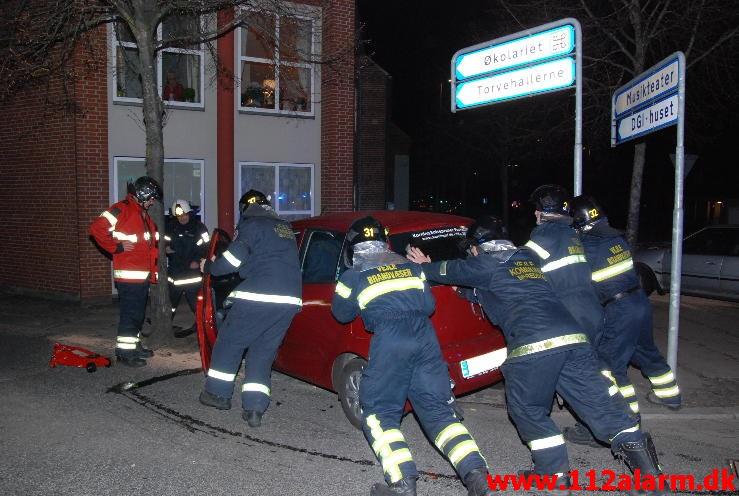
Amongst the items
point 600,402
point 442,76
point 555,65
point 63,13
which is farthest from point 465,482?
point 442,76

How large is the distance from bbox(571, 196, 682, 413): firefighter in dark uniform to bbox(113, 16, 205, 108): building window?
27.5ft

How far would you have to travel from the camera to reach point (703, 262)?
11867 mm

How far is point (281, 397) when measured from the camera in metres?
6.25

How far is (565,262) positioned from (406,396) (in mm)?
1645

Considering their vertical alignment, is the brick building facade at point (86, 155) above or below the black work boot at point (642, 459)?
above

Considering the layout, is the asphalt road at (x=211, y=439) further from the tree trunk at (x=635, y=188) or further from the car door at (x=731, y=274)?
the tree trunk at (x=635, y=188)

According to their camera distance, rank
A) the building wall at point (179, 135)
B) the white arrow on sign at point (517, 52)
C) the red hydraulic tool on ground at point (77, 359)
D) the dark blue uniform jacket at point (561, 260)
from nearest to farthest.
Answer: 1. the dark blue uniform jacket at point (561, 260)
2. the white arrow on sign at point (517, 52)
3. the red hydraulic tool on ground at point (77, 359)
4. the building wall at point (179, 135)

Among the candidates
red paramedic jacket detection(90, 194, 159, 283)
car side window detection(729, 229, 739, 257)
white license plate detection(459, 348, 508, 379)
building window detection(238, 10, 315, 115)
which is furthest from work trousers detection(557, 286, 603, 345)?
building window detection(238, 10, 315, 115)

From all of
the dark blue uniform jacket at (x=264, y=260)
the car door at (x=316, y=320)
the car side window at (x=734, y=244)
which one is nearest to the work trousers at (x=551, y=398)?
the car door at (x=316, y=320)

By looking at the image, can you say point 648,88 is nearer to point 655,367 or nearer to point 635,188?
point 655,367

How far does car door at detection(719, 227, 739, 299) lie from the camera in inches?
448

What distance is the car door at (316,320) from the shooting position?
18.0 ft

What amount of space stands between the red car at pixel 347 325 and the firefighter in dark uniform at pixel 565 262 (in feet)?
2.20

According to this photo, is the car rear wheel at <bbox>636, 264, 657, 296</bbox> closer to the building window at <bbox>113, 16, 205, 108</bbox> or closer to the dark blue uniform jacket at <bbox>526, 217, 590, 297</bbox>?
the dark blue uniform jacket at <bbox>526, 217, 590, 297</bbox>
